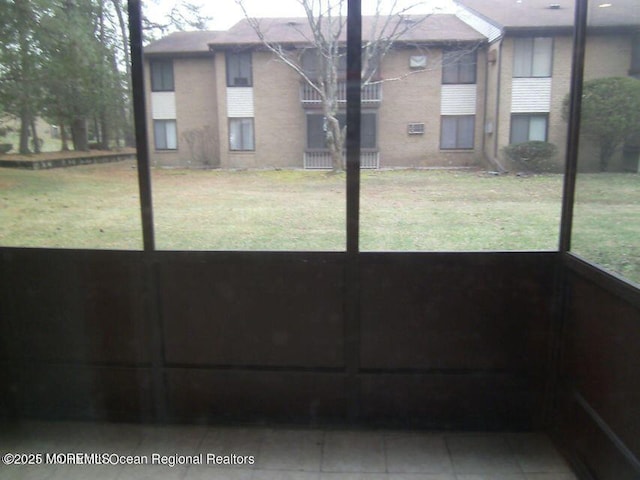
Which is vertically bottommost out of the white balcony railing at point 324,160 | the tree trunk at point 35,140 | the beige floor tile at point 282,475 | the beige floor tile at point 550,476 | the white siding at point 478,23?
the beige floor tile at point 282,475

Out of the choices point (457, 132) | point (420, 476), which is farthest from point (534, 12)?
point (420, 476)

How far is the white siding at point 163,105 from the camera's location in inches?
107

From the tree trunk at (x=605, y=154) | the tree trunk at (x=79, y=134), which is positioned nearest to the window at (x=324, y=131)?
the tree trunk at (x=605, y=154)

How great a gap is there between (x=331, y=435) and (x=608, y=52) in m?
2.36

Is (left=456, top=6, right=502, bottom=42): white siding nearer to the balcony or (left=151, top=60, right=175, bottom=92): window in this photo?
the balcony

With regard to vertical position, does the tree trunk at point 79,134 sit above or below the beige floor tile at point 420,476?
above

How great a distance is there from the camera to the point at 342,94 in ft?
8.18

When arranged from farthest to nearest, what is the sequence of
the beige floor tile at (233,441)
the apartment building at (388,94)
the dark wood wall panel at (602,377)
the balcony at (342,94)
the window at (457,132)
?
the window at (457,132) < the apartment building at (388,94) < the balcony at (342,94) < the beige floor tile at (233,441) < the dark wood wall panel at (602,377)

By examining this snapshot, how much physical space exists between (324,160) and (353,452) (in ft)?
5.33

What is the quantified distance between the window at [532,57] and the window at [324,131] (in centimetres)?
A: 96

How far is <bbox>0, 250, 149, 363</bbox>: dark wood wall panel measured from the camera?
256 cm

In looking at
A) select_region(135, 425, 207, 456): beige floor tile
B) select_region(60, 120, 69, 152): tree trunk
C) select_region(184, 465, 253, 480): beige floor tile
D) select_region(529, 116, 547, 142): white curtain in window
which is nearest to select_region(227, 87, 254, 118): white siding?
select_region(60, 120, 69, 152): tree trunk

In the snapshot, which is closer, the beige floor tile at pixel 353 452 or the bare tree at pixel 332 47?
the beige floor tile at pixel 353 452

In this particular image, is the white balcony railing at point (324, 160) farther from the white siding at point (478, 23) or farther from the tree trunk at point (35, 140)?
the tree trunk at point (35, 140)
